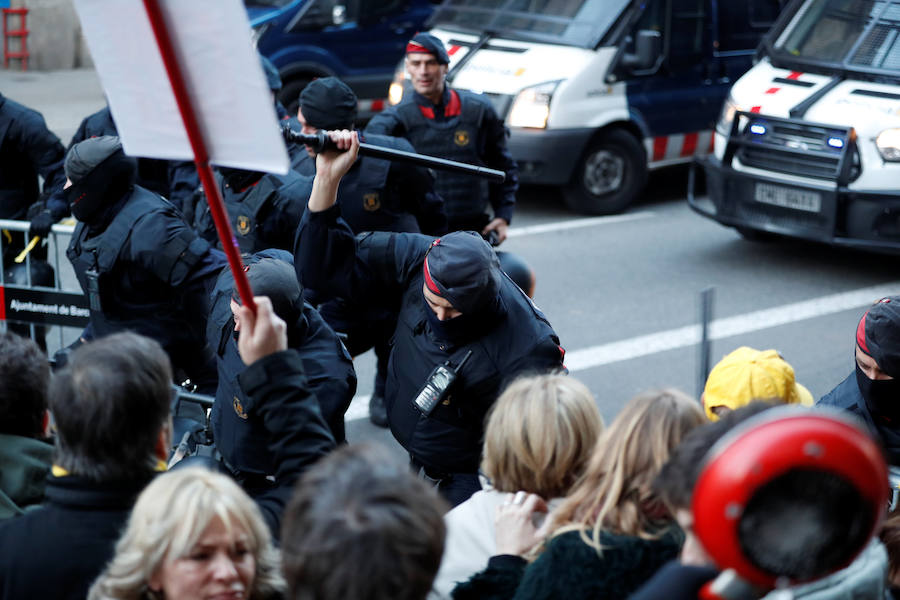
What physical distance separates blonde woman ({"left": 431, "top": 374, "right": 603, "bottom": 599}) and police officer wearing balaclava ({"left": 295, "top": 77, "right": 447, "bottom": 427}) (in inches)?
100

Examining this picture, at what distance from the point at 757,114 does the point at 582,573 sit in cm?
632

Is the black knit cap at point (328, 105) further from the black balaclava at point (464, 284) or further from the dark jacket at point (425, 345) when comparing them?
the black balaclava at point (464, 284)

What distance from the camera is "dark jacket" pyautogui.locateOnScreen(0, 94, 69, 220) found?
6008mm

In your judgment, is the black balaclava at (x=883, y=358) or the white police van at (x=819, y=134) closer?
the black balaclava at (x=883, y=358)

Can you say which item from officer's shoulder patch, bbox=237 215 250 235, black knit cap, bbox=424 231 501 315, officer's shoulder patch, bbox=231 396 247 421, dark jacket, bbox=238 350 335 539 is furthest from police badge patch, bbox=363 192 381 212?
dark jacket, bbox=238 350 335 539

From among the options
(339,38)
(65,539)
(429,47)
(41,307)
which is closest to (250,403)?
(65,539)

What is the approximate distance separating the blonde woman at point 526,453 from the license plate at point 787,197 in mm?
5487

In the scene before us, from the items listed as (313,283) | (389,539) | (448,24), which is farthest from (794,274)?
(389,539)

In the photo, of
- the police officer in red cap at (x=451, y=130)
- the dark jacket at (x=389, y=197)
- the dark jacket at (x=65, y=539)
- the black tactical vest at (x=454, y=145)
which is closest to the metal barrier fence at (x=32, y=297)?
the dark jacket at (x=389, y=197)

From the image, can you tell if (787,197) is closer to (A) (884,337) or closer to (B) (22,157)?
(A) (884,337)

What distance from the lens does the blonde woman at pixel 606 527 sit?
2.25m

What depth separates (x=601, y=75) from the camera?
9320 millimetres

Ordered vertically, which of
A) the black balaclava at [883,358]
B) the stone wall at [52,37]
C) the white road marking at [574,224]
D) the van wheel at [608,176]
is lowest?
the stone wall at [52,37]

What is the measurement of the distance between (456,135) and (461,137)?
0.10 ft
